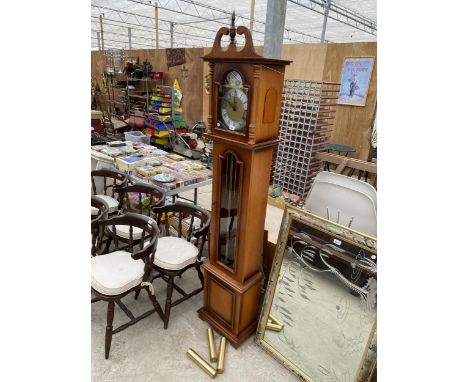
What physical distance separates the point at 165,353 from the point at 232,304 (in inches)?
22.9

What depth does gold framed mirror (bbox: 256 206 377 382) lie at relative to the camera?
5.47 ft

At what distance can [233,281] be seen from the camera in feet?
6.98

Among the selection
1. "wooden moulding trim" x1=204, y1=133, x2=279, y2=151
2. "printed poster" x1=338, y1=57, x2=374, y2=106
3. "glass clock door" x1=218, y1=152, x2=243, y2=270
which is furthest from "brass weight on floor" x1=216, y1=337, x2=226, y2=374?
"printed poster" x1=338, y1=57, x2=374, y2=106

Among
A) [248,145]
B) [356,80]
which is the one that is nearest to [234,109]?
[248,145]

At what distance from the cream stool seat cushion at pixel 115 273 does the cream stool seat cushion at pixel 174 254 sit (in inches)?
6.1

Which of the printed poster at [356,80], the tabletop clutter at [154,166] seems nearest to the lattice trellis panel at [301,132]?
the printed poster at [356,80]

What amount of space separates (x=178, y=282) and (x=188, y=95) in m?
6.63

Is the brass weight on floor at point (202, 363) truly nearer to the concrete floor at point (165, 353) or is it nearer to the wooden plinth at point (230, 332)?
the concrete floor at point (165, 353)

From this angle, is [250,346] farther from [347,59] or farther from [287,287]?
[347,59]

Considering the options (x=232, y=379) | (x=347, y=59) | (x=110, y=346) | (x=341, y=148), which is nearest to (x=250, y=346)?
(x=232, y=379)

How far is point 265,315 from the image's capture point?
2.16 metres

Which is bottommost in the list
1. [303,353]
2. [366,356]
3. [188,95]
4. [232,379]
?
[232,379]

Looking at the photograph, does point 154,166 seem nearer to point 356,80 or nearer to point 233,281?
point 233,281

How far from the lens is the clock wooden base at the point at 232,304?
2129 millimetres
